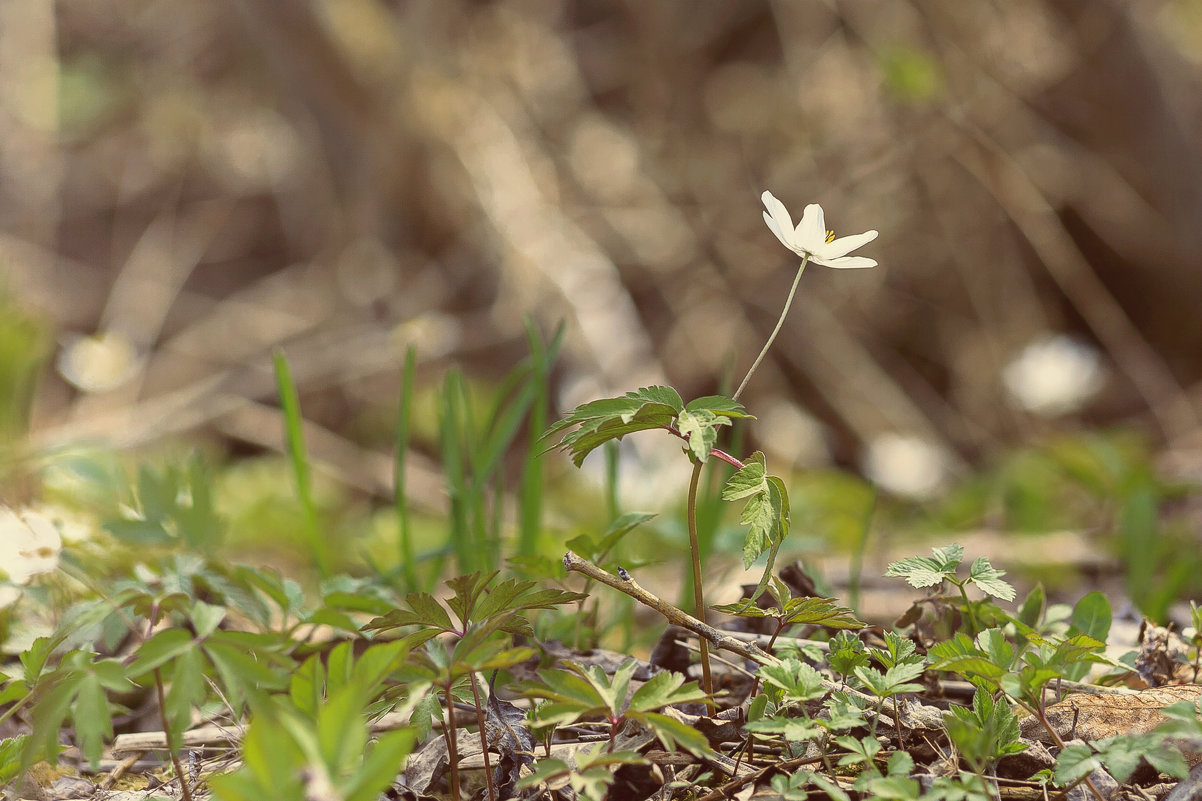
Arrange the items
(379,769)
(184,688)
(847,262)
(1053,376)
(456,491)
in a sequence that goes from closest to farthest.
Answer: (379,769) → (184,688) → (847,262) → (456,491) → (1053,376)

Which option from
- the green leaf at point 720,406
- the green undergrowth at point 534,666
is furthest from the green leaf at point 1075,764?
the green leaf at point 720,406

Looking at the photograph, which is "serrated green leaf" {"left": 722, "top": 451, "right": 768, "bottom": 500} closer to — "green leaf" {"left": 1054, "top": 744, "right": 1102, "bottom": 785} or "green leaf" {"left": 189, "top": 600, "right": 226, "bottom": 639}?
"green leaf" {"left": 1054, "top": 744, "right": 1102, "bottom": 785}

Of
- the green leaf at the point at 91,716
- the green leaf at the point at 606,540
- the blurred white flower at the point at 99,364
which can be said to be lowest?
the green leaf at the point at 91,716

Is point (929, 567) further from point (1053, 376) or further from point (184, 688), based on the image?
point (1053, 376)

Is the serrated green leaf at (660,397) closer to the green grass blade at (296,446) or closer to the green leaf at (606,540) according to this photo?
the green leaf at (606,540)

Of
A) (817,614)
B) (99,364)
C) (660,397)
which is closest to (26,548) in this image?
(660,397)
